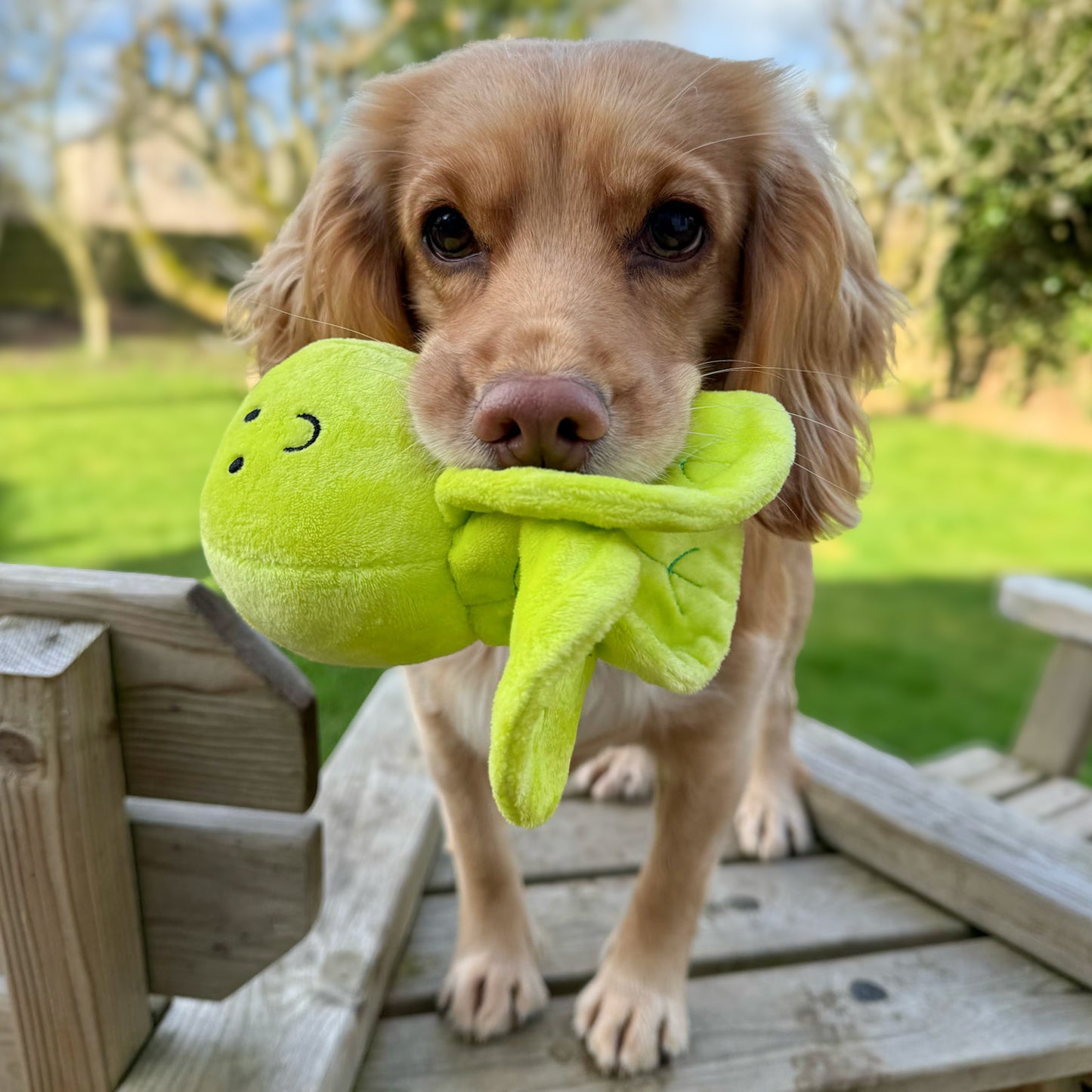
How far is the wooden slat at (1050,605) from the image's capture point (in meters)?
2.72

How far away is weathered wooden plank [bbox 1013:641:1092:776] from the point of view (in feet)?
9.52

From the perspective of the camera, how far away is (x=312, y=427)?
0.99 metres

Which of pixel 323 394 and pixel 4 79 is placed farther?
pixel 4 79

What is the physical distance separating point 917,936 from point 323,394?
1.60 meters

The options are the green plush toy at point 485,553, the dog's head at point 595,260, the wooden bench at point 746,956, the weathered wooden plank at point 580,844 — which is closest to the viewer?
the green plush toy at point 485,553

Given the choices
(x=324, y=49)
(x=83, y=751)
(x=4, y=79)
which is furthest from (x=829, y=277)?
(x=4, y=79)

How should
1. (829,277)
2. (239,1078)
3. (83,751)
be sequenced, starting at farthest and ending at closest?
(829,277) < (239,1078) < (83,751)

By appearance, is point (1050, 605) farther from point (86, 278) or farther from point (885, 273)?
point (86, 278)

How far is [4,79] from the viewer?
33.4ft

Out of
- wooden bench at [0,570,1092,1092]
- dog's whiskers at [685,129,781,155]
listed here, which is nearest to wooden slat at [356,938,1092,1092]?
wooden bench at [0,570,1092,1092]

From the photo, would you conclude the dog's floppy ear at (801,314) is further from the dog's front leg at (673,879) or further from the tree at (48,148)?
the tree at (48,148)

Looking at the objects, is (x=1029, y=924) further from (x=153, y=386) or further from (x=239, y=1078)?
(x=153, y=386)

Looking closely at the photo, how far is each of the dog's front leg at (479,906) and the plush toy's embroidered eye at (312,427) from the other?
0.69 m

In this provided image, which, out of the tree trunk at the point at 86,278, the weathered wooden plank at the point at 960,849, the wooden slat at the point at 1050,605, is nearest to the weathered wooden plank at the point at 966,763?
the wooden slat at the point at 1050,605
